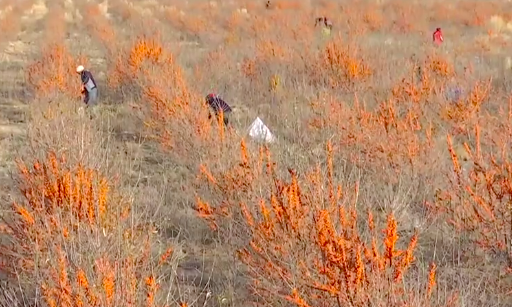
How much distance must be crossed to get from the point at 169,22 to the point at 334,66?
11559 mm

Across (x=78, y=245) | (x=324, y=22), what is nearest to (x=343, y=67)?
(x=324, y=22)

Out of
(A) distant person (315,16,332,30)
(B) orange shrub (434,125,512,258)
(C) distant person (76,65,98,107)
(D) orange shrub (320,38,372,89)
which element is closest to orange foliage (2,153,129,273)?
(B) orange shrub (434,125,512,258)

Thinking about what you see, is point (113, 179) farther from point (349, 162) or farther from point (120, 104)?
point (120, 104)

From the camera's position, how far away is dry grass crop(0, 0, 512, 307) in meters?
3.37

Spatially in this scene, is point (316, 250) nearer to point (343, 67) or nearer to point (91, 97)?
point (343, 67)

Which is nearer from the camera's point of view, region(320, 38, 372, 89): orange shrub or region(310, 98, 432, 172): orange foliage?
region(310, 98, 432, 172): orange foliage

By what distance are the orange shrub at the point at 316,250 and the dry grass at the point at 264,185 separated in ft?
0.04

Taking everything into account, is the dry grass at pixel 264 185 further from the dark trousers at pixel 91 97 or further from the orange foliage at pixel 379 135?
the dark trousers at pixel 91 97

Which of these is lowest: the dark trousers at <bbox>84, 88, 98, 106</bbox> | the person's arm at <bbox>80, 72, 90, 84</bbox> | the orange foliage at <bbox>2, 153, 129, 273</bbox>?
the dark trousers at <bbox>84, 88, 98, 106</bbox>

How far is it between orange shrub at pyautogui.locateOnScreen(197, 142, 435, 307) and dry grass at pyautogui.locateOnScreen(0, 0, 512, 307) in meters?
0.01

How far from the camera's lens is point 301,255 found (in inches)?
147

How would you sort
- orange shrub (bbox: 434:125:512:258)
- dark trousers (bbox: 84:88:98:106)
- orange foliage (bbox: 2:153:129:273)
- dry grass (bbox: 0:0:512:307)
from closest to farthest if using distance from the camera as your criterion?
dry grass (bbox: 0:0:512:307) < orange foliage (bbox: 2:153:129:273) < orange shrub (bbox: 434:125:512:258) < dark trousers (bbox: 84:88:98:106)

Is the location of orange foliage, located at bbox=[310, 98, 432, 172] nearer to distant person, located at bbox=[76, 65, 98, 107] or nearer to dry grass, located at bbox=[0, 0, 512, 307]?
dry grass, located at bbox=[0, 0, 512, 307]

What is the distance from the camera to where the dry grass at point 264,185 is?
3.37 m
